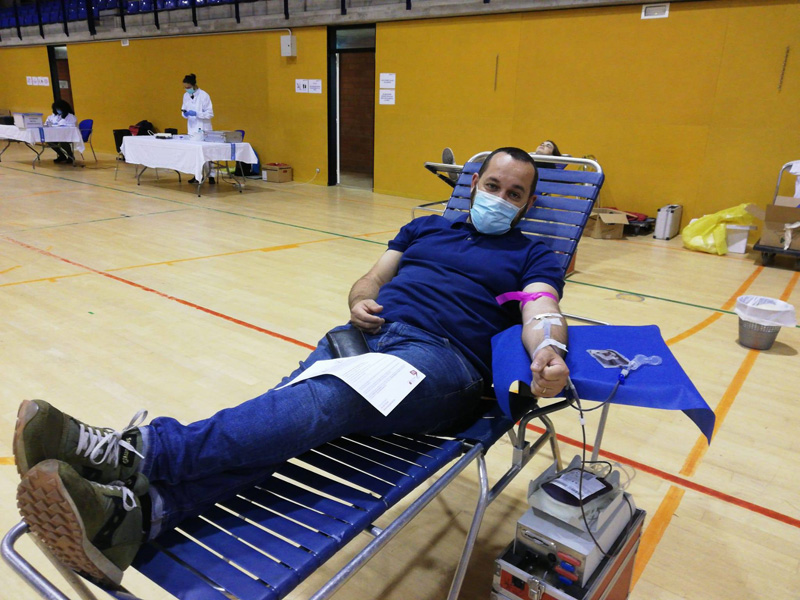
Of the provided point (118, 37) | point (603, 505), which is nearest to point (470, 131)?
point (603, 505)

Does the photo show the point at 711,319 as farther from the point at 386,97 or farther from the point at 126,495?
the point at 386,97

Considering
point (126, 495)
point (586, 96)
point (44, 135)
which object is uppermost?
point (586, 96)

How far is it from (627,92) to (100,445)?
6267 millimetres

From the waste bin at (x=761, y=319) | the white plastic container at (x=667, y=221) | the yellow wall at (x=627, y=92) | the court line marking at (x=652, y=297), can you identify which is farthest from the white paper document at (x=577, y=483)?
the yellow wall at (x=627, y=92)

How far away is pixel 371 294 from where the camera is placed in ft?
5.94

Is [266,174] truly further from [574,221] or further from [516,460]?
[516,460]

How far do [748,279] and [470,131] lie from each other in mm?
3860

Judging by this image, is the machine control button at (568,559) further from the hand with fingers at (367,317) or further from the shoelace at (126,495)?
the shoelace at (126,495)

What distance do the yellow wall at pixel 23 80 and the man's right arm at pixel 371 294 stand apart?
1442 centimetres

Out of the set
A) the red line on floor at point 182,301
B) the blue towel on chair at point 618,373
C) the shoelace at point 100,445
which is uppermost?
the blue towel on chair at point 618,373

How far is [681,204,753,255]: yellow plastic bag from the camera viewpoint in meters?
5.23

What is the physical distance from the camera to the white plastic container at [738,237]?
5.17 meters

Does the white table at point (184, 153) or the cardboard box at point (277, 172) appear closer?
the white table at point (184, 153)

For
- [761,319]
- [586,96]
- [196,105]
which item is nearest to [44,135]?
[196,105]
